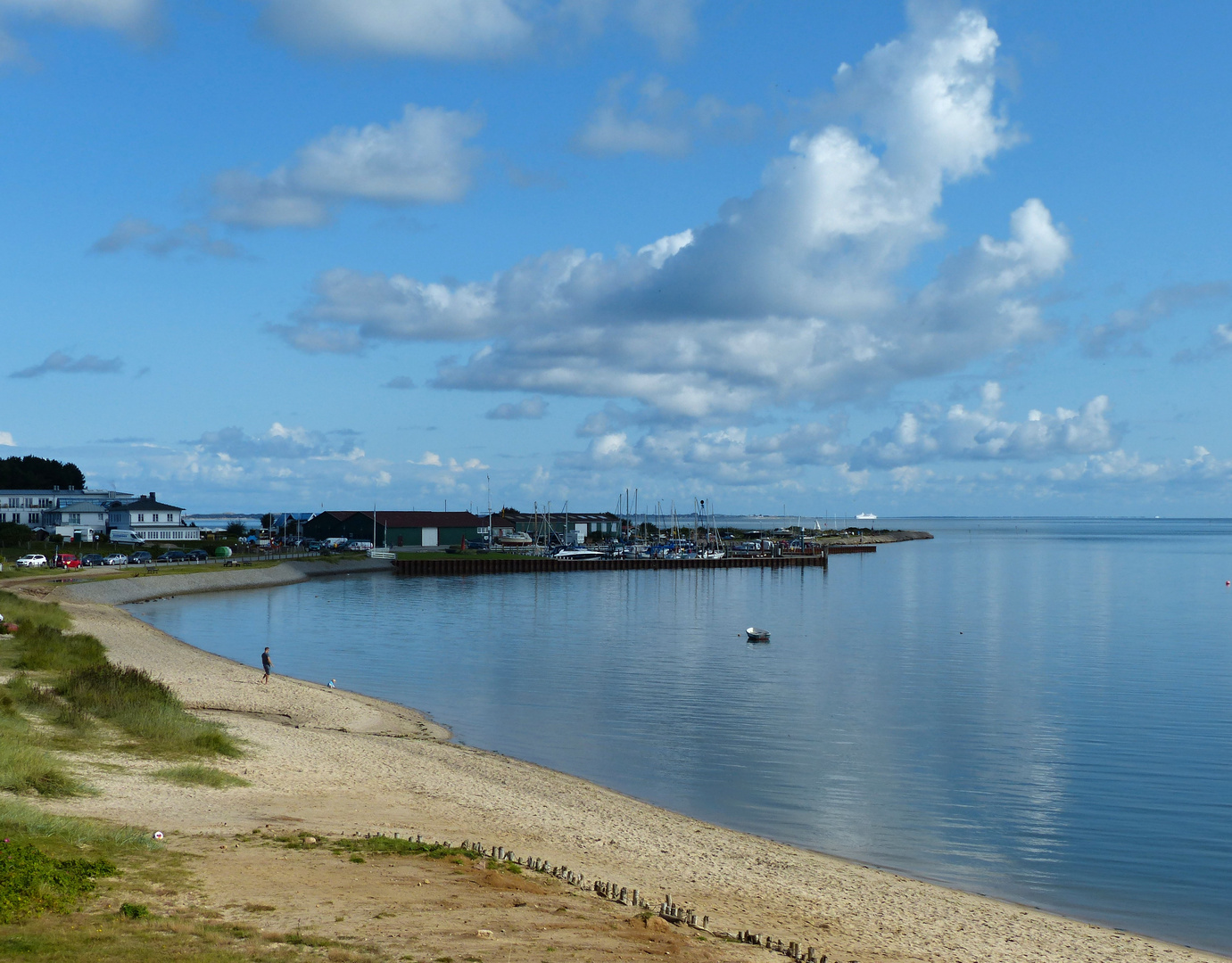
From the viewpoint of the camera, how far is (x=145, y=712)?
25.7 metres

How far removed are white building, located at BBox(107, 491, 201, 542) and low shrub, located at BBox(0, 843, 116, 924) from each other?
12722 cm

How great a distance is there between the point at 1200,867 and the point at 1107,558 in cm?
15926

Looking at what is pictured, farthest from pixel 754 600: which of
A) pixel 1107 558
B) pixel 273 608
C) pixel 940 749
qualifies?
pixel 1107 558

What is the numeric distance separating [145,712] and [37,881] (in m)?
14.6

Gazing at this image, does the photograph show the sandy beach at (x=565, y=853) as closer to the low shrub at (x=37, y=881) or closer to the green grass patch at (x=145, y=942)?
the green grass patch at (x=145, y=942)

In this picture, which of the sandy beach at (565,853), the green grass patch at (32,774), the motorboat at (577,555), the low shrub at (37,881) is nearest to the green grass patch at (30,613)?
the sandy beach at (565,853)

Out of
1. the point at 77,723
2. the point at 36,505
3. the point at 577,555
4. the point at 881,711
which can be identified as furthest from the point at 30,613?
the point at 577,555

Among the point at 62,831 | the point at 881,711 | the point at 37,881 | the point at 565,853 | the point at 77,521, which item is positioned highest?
the point at 77,521

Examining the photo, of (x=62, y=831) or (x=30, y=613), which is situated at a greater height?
(x=62, y=831)

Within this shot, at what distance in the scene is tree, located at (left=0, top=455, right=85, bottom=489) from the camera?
503ft

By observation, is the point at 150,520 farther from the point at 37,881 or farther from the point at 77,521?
the point at 37,881

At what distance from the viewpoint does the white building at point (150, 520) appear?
129500 millimetres

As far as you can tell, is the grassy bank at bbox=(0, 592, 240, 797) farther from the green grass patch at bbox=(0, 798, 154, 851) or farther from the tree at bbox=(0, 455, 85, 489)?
the tree at bbox=(0, 455, 85, 489)

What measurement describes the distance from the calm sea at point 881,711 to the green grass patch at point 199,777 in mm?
10091
